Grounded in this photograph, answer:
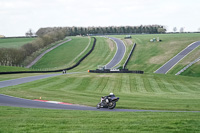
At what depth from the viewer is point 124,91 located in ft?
129

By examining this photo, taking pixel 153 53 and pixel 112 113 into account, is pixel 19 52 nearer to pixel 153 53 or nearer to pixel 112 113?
pixel 153 53

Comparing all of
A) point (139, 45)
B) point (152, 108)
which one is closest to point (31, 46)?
point (139, 45)

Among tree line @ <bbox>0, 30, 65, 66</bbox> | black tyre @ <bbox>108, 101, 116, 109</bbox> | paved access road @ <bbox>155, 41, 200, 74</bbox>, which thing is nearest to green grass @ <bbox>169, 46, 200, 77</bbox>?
paved access road @ <bbox>155, 41, 200, 74</bbox>

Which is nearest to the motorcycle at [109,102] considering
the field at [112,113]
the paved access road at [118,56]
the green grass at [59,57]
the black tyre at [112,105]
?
the black tyre at [112,105]

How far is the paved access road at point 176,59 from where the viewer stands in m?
78.7

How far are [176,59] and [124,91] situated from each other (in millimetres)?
53178

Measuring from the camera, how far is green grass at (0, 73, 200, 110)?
2648 centimetres

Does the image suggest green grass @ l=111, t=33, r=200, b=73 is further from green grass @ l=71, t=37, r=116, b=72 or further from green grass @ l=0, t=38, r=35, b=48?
green grass @ l=0, t=38, r=35, b=48

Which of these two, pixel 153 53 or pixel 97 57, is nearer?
pixel 153 53

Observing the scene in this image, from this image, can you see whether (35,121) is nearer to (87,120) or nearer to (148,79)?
(87,120)

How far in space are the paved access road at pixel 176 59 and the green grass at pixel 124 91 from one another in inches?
869

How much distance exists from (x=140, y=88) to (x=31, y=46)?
9239 cm

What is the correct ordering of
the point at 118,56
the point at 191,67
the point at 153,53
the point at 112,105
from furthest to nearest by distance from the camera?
1. the point at 118,56
2. the point at 153,53
3. the point at 191,67
4. the point at 112,105

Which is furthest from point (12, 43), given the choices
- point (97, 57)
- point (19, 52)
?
point (97, 57)
